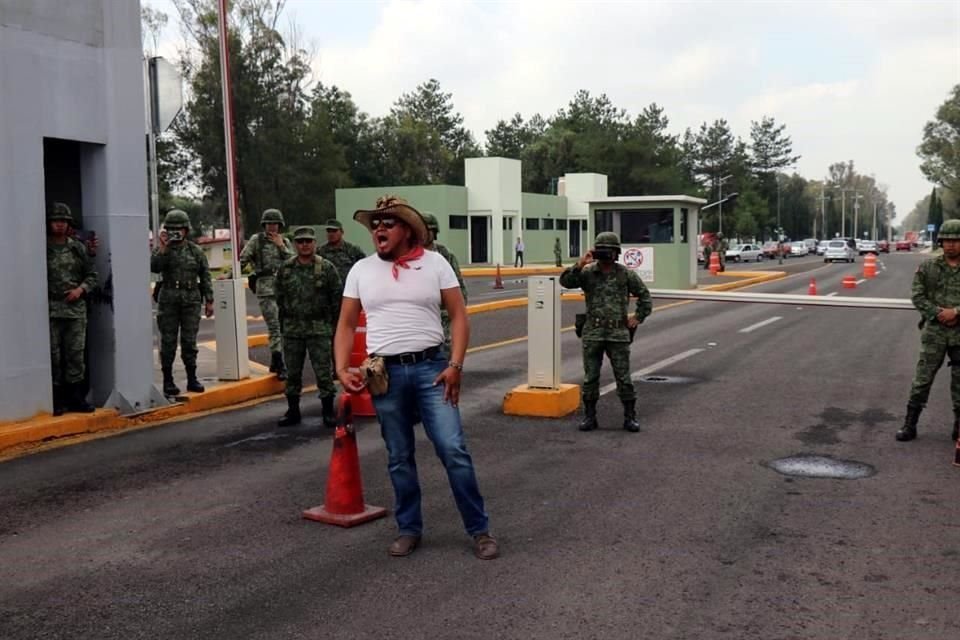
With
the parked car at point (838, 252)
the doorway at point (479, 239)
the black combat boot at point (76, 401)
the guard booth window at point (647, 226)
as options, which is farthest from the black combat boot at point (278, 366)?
the parked car at point (838, 252)

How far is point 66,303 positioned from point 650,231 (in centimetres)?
2104

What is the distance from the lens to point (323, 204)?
54594 mm

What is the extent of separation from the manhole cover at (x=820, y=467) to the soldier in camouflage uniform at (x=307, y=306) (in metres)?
4.01

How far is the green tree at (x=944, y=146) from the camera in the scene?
77.9 m

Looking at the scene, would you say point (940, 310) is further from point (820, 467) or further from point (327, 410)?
point (327, 410)

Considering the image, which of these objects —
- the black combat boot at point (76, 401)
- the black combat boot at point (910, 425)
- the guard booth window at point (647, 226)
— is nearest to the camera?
the black combat boot at point (910, 425)

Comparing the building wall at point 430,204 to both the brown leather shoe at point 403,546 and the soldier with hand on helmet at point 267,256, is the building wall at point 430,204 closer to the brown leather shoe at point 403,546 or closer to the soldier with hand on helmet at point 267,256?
the soldier with hand on helmet at point 267,256

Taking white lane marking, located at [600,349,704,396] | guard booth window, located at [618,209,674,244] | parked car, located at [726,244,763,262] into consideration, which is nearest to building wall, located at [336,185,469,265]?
guard booth window, located at [618,209,674,244]

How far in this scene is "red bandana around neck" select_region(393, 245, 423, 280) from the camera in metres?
5.04

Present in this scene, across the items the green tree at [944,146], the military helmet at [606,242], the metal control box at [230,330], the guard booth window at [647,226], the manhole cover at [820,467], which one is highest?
A: the green tree at [944,146]

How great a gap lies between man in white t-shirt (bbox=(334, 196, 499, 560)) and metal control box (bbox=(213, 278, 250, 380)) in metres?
Answer: 5.75

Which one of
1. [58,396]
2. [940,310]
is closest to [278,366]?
[58,396]

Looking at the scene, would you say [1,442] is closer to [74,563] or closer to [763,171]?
[74,563]

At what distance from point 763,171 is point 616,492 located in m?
126
